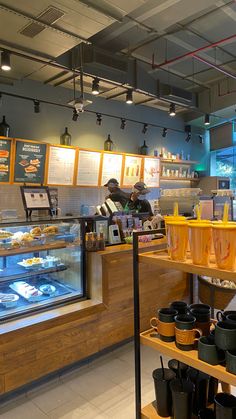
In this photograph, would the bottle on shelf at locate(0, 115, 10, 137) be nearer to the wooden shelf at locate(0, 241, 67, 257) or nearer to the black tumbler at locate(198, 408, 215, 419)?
the wooden shelf at locate(0, 241, 67, 257)

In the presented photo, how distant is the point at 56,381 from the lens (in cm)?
258

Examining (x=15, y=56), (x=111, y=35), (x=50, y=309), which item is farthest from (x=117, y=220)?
(x=111, y=35)

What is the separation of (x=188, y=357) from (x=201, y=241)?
0.55 meters

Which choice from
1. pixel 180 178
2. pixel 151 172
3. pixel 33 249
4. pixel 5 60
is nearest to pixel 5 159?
pixel 5 60

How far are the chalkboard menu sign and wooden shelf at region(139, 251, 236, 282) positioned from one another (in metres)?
3.49

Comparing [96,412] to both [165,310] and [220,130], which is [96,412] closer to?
[165,310]

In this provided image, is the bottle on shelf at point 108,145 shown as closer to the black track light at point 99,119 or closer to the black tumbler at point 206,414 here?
the black track light at point 99,119

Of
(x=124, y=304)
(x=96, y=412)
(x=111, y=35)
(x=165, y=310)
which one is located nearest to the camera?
(x=165, y=310)

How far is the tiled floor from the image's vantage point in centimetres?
222

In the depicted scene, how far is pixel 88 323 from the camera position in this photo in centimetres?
274

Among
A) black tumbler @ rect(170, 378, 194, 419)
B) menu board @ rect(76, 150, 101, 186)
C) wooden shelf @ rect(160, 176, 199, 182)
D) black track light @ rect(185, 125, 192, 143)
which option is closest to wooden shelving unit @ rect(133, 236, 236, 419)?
black tumbler @ rect(170, 378, 194, 419)

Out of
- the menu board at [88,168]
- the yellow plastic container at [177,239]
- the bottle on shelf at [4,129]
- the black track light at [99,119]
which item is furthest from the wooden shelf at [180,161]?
the yellow plastic container at [177,239]

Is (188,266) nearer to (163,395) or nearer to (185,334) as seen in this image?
(185,334)

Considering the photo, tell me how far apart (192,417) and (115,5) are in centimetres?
339
